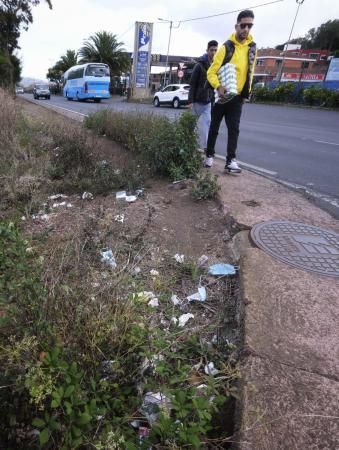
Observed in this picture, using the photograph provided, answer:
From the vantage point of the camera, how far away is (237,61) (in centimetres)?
412

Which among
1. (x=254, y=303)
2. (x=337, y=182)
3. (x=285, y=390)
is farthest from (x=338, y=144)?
(x=285, y=390)

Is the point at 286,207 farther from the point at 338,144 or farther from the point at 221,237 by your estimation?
the point at 338,144

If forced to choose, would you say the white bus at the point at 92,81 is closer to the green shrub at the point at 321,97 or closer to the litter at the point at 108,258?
the green shrub at the point at 321,97

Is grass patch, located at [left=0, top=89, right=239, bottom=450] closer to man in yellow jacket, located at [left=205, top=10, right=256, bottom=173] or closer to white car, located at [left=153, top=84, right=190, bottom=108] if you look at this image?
man in yellow jacket, located at [left=205, top=10, right=256, bottom=173]

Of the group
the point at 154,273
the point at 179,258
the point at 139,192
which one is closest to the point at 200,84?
the point at 139,192

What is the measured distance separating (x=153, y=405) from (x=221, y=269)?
1277 millimetres

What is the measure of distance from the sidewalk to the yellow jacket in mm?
2391

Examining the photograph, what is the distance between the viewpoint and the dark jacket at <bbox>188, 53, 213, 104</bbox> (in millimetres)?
5230

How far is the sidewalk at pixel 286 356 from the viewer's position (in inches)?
50.9

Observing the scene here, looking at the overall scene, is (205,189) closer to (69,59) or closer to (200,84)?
(200,84)

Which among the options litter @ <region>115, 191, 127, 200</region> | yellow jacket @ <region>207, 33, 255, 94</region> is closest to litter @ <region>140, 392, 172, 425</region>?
litter @ <region>115, 191, 127, 200</region>

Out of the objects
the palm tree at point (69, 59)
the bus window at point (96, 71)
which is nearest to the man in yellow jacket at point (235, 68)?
the bus window at point (96, 71)

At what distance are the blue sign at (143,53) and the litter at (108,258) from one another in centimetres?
2868

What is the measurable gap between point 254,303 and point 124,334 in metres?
0.82
